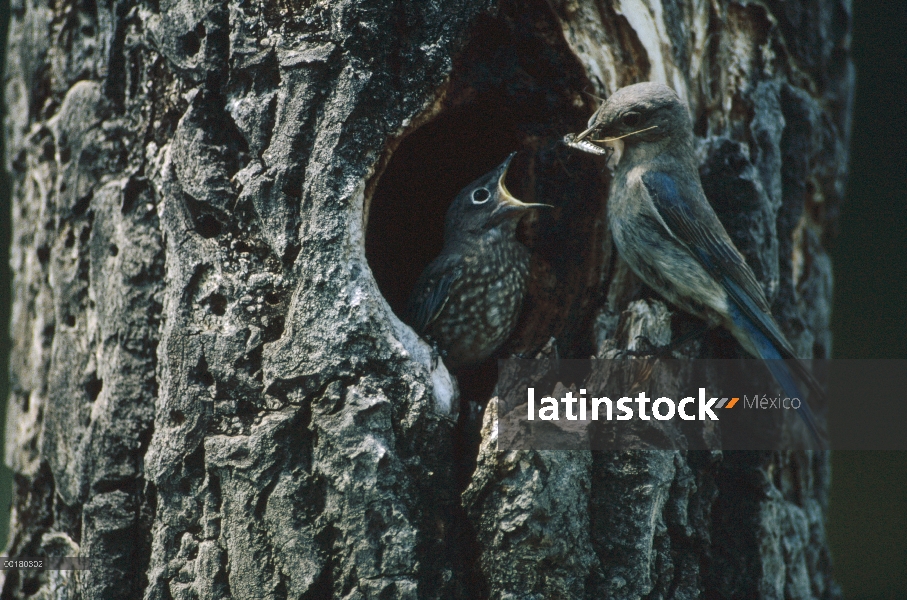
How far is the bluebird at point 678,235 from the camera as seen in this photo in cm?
257

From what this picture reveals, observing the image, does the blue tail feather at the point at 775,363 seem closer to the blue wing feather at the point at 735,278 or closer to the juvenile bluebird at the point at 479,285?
the blue wing feather at the point at 735,278

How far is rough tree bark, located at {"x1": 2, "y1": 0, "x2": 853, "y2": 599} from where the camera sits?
2.18m

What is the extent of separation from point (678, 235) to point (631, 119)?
0.44 meters

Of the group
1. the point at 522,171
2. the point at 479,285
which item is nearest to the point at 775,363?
the point at 479,285

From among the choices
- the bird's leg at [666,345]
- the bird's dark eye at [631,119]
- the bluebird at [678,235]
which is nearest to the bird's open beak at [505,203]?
the bluebird at [678,235]

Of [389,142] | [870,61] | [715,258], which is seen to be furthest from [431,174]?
[870,61]

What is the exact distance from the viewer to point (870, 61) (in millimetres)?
4973

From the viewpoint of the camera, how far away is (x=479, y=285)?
3.10 metres

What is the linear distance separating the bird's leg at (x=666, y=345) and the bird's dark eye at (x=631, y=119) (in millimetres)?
752

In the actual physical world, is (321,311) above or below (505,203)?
below

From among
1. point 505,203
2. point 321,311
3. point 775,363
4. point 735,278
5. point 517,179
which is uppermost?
point 517,179

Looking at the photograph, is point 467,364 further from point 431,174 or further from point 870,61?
point 870,61

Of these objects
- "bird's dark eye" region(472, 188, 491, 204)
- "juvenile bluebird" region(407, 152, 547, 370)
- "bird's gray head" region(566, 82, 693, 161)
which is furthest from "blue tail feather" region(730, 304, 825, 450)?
"bird's dark eye" region(472, 188, 491, 204)

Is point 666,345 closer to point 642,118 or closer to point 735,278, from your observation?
point 735,278
